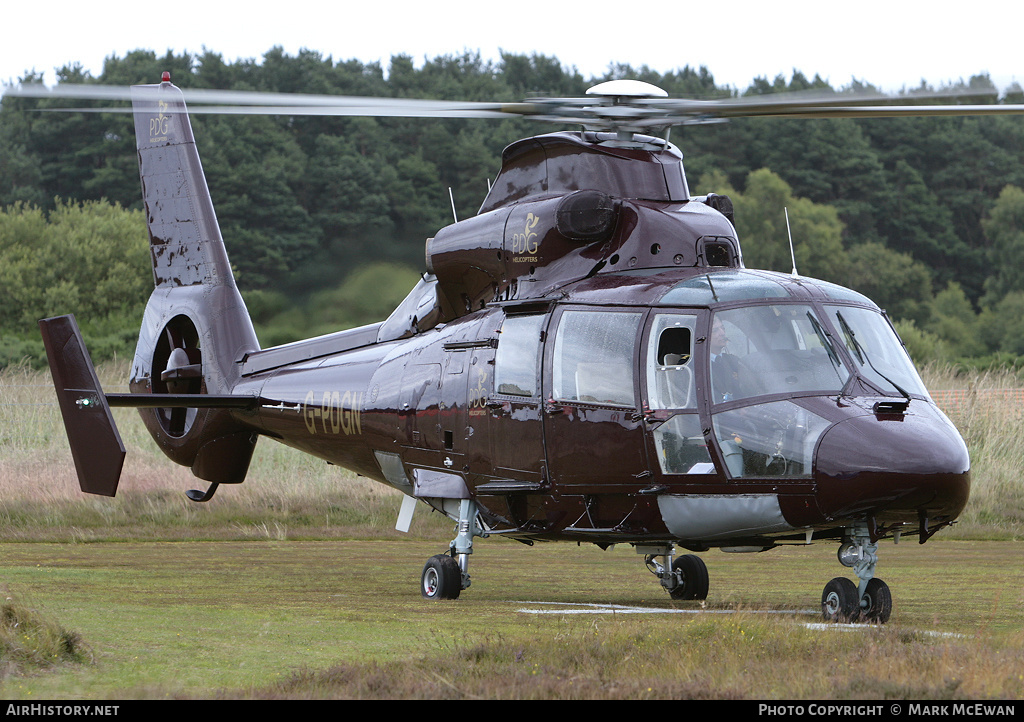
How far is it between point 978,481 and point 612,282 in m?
13.6

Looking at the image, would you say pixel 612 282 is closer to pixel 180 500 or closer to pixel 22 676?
pixel 22 676

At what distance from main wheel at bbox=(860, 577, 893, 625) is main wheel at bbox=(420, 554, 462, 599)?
4.18 meters

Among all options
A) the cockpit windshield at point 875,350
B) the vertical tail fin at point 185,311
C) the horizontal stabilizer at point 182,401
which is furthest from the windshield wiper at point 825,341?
the vertical tail fin at point 185,311

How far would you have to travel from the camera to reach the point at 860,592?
10125mm

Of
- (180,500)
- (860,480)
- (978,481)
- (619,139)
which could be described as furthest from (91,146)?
(860,480)

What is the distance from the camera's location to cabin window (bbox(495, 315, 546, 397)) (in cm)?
1159

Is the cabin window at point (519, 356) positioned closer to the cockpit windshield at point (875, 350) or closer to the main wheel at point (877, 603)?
the cockpit windshield at point (875, 350)

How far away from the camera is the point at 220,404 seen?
15547 mm

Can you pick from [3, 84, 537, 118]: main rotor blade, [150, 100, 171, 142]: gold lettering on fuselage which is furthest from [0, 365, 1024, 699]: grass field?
[150, 100, 171, 142]: gold lettering on fuselage

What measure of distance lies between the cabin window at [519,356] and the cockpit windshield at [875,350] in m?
2.70

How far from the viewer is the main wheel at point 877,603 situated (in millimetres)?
10023

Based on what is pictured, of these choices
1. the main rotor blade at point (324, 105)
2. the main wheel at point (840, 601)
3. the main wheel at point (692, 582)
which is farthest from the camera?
the main wheel at point (692, 582)

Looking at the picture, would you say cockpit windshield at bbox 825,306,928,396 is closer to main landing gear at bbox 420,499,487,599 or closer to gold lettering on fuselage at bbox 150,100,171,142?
main landing gear at bbox 420,499,487,599
